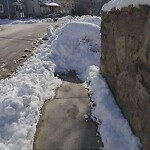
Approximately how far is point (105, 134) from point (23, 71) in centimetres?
421

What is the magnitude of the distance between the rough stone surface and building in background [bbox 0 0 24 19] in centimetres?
3790

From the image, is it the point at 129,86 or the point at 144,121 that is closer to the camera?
the point at 144,121

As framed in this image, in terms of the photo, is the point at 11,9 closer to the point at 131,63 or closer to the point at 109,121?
the point at 109,121

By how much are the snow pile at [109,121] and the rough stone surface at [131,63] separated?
131mm

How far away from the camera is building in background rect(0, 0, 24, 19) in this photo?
139 ft

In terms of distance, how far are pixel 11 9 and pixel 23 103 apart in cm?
3961

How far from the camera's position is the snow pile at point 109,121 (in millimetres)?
4691

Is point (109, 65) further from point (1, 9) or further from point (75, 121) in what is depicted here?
point (1, 9)

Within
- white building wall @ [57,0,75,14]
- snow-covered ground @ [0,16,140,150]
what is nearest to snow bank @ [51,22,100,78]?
snow-covered ground @ [0,16,140,150]

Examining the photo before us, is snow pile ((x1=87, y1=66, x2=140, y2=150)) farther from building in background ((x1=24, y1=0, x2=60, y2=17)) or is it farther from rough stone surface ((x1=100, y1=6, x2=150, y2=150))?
building in background ((x1=24, y1=0, x2=60, y2=17))

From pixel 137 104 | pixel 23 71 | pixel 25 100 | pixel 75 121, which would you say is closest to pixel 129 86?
pixel 137 104

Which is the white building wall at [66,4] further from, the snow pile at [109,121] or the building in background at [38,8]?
the snow pile at [109,121]

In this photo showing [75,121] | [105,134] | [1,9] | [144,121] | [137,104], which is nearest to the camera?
[144,121]

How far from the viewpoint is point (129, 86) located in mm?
5098
